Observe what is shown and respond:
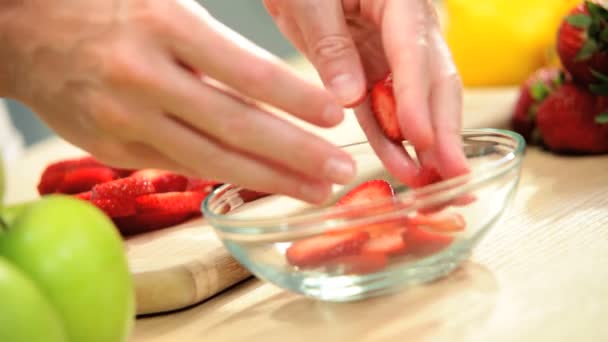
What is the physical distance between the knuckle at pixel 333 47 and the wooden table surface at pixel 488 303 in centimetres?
27

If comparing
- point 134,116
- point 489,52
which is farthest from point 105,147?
point 489,52

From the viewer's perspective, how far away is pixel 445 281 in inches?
28.8

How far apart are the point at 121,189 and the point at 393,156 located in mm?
382

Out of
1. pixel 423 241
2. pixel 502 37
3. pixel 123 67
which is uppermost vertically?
pixel 123 67

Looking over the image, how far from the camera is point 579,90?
45.1 inches

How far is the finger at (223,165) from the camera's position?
0.62m

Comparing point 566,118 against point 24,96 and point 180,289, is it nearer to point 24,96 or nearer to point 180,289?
point 180,289

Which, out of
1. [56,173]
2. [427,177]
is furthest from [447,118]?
[56,173]

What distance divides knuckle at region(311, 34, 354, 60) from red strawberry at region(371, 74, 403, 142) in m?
0.06

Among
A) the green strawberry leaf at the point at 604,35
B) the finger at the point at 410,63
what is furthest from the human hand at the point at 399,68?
the green strawberry leaf at the point at 604,35

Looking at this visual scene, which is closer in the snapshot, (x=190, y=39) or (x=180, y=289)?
(x=190, y=39)

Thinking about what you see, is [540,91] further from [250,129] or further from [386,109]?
[250,129]

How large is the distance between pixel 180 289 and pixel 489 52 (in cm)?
113

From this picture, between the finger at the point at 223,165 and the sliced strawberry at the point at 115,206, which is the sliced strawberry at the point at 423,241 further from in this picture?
the sliced strawberry at the point at 115,206
